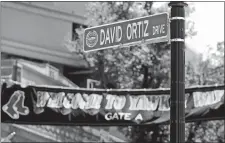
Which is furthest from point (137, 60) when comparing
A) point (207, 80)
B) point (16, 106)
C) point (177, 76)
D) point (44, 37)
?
point (177, 76)

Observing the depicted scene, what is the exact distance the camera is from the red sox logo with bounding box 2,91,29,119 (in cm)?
1548

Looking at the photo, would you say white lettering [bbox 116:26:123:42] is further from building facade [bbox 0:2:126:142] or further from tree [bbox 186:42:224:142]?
building facade [bbox 0:2:126:142]

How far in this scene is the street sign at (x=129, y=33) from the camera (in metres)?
8.08

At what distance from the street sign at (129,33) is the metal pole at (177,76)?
155 millimetres

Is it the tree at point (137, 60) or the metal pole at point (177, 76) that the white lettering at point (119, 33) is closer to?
the metal pole at point (177, 76)

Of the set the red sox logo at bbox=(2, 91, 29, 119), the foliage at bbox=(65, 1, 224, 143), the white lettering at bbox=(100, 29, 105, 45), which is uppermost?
the foliage at bbox=(65, 1, 224, 143)

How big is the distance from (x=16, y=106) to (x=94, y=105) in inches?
80.6

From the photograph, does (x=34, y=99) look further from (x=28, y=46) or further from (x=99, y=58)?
(x=28, y=46)

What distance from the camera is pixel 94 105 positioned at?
16.0 metres

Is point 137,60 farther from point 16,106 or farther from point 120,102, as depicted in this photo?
point 16,106

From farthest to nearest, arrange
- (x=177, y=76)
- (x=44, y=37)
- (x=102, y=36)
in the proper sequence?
1. (x=44, y=37)
2. (x=102, y=36)
3. (x=177, y=76)

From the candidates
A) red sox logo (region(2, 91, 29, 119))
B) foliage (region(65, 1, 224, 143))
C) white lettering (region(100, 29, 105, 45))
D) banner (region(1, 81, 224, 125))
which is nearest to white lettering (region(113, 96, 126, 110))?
banner (region(1, 81, 224, 125))

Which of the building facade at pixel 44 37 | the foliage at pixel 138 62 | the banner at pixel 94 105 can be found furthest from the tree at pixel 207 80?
the banner at pixel 94 105

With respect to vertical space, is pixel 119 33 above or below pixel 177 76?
above
